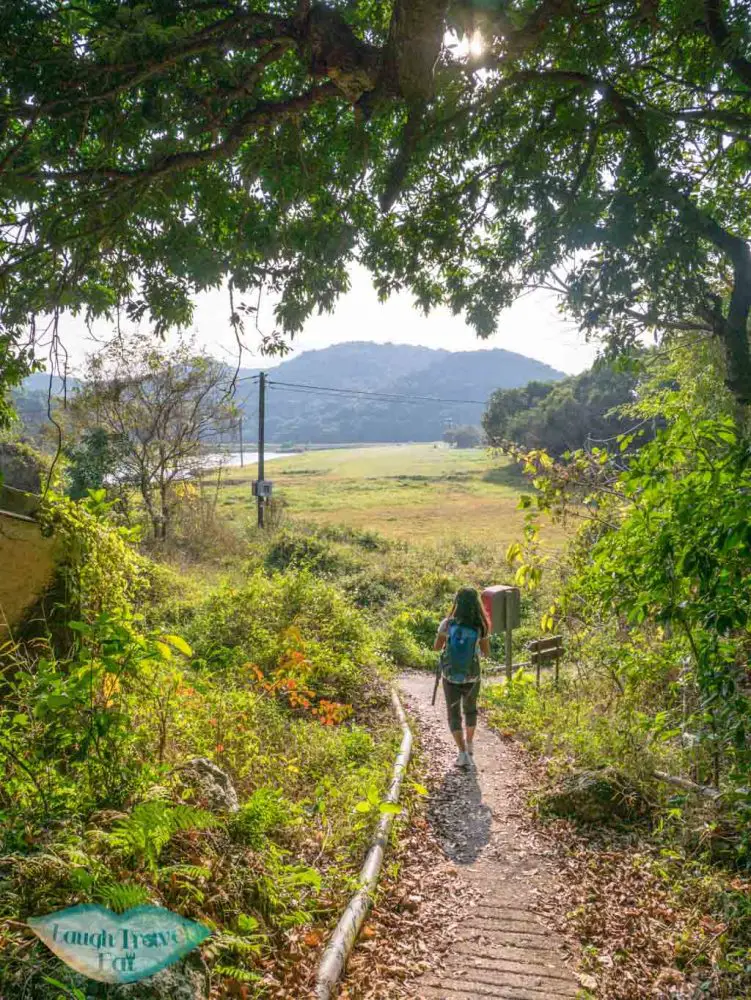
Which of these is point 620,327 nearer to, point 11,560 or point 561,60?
point 561,60

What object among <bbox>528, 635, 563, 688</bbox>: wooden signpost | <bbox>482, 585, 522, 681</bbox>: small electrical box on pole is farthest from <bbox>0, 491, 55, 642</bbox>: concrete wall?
<bbox>528, 635, 563, 688</bbox>: wooden signpost

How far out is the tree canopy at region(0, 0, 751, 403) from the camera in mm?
4703

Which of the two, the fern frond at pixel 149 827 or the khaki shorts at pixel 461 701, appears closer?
the fern frond at pixel 149 827

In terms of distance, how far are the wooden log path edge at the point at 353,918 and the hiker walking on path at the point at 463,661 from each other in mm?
1510

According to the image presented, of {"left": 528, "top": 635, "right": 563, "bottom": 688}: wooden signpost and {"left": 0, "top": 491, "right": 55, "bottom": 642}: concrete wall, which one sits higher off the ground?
{"left": 0, "top": 491, "right": 55, "bottom": 642}: concrete wall

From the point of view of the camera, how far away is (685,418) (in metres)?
4.36

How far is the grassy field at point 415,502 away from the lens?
124 feet

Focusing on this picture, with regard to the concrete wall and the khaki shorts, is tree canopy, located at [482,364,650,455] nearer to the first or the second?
the khaki shorts

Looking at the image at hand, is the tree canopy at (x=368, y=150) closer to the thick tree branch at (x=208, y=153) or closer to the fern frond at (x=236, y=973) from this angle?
the thick tree branch at (x=208, y=153)

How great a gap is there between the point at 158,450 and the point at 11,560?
68.3 ft

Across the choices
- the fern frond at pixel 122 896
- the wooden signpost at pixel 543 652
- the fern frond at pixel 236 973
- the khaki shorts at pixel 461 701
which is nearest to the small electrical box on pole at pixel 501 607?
the wooden signpost at pixel 543 652

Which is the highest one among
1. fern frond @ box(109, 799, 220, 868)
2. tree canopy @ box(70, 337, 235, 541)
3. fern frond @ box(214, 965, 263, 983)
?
tree canopy @ box(70, 337, 235, 541)

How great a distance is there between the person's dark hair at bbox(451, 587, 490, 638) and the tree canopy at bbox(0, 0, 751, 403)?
151 inches

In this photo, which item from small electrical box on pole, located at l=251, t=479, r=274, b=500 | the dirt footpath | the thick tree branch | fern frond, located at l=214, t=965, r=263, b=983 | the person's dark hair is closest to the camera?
fern frond, located at l=214, t=965, r=263, b=983
